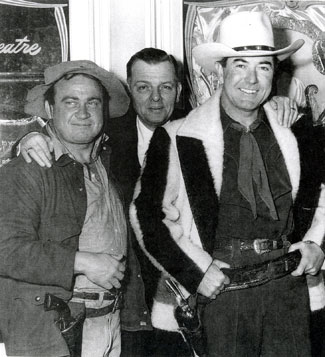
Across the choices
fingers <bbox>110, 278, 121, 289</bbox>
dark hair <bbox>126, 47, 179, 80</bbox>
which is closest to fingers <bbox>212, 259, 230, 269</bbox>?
fingers <bbox>110, 278, 121, 289</bbox>

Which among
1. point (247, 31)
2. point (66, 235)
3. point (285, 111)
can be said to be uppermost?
point (247, 31)

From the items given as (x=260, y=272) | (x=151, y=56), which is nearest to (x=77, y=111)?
(x=151, y=56)

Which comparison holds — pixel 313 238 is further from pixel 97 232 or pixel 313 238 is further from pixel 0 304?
pixel 0 304

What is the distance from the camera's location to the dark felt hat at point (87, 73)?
145 centimetres

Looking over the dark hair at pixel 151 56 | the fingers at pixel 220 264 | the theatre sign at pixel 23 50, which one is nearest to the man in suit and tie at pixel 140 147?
the dark hair at pixel 151 56

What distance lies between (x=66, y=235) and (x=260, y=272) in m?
0.52

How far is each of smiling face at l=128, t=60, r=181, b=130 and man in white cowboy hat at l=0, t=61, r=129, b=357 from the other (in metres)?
0.20

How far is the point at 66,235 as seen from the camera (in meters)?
1.37

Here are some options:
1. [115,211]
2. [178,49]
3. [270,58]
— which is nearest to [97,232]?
[115,211]

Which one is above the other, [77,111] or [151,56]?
[151,56]

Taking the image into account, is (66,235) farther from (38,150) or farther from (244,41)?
(244,41)

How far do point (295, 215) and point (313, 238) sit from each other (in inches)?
3.3

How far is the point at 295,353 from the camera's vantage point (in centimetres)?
142

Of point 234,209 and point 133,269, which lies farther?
point 133,269
